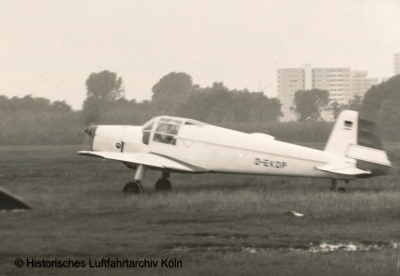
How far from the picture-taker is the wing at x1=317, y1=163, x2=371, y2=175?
9.71 metres

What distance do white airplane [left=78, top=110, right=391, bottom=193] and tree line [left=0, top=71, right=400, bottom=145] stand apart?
25.2 ft

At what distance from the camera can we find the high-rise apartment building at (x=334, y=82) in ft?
69.8

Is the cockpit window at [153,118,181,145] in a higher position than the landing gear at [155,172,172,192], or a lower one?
higher

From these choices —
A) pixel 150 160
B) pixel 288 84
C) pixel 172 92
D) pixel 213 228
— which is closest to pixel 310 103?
pixel 288 84

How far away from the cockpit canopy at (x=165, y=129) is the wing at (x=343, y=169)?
2.70m

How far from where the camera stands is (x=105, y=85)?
783 inches

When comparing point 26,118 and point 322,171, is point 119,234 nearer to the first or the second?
point 322,171

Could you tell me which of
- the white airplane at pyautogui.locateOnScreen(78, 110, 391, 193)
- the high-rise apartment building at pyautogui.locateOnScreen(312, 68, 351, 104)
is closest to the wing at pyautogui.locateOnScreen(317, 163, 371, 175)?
the white airplane at pyautogui.locateOnScreen(78, 110, 391, 193)

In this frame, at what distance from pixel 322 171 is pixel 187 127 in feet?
9.27

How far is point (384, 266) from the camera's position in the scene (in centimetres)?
517

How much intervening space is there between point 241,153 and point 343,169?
6.25 feet

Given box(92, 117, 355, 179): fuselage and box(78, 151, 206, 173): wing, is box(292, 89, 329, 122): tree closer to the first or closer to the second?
box(92, 117, 355, 179): fuselage

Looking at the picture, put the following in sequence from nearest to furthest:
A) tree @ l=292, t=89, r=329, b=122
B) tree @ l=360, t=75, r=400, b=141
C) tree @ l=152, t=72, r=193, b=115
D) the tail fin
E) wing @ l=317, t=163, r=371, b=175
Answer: wing @ l=317, t=163, r=371, b=175 < the tail fin < tree @ l=292, t=89, r=329, b=122 < tree @ l=152, t=72, r=193, b=115 < tree @ l=360, t=75, r=400, b=141

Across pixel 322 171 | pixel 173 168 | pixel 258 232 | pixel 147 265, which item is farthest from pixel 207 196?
pixel 147 265
